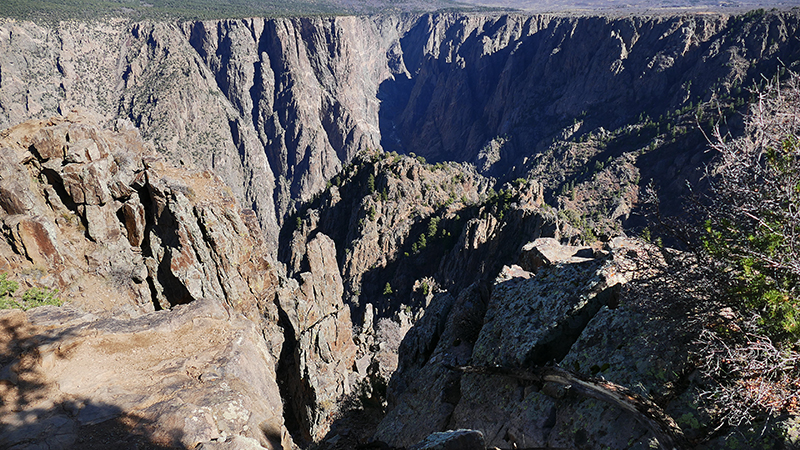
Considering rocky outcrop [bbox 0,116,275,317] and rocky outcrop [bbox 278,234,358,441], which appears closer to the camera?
rocky outcrop [bbox 0,116,275,317]

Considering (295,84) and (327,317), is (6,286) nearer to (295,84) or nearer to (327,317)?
(327,317)

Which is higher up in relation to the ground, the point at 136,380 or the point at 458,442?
the point at 136,380

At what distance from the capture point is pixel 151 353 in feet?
32.1

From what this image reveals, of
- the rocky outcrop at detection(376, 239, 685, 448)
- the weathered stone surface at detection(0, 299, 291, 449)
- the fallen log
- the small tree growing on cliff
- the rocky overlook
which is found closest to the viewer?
the small tree growing on cliff

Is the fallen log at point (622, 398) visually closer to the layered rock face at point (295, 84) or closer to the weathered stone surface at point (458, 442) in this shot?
the weathered stone surface at point (458, 442)

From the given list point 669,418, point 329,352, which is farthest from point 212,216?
point 669,418

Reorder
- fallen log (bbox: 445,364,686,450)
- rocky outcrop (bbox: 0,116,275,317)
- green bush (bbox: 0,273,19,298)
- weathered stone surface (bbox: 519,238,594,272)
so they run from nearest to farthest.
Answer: fallen log (bbox: 445,364,686,450) → weathered stone surface (bbox: 519,238,594,272) → green bush (bbox: 0,273,19,298) → rocky outcrop (bbox: 0,116,275,317)

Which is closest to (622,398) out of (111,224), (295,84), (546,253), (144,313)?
(546,253)

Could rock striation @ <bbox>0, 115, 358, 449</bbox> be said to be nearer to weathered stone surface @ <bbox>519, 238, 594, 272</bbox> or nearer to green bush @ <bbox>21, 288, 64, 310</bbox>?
green bush @ <bbox>21, 288, 64, 310</bbox>

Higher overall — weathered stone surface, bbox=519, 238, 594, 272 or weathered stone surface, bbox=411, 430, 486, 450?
weathered stone surface, bbox=519, 238, 594, 272

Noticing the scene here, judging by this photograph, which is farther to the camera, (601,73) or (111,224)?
(601,73)

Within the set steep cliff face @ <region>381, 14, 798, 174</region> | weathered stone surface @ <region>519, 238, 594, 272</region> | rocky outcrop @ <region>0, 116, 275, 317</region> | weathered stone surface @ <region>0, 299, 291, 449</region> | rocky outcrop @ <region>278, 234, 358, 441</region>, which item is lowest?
rocky outcrop @ <region>278, 234, 358, 441</region>

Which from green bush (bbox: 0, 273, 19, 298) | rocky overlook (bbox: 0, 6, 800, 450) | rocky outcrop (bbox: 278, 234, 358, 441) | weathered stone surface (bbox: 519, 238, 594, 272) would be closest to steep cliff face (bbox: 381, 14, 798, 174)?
rocky overlook (bbox: 0, 6, 800, 450)

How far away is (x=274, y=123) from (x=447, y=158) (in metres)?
79.2
